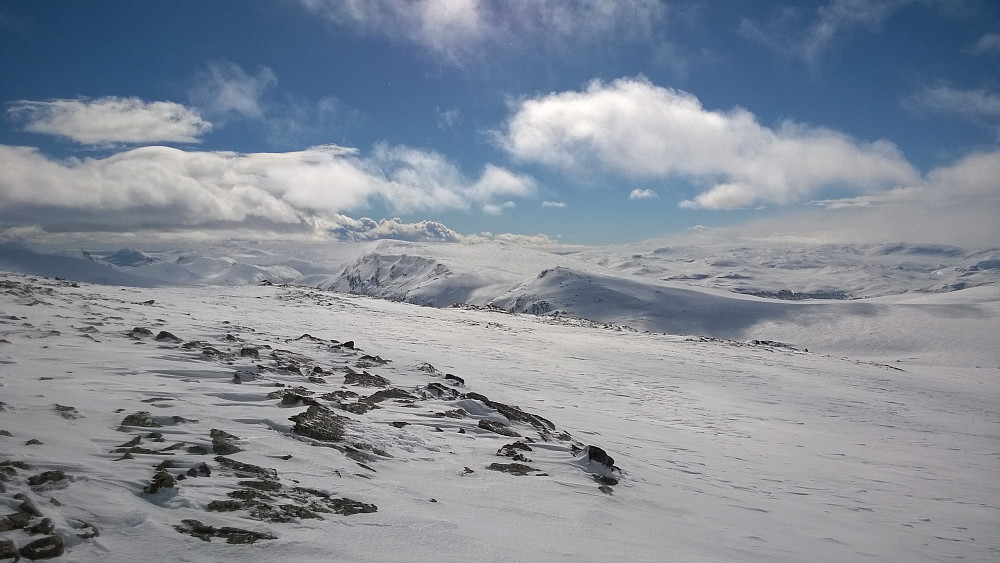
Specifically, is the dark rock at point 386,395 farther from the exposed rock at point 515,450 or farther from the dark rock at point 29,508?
the dark rock at point 29,508

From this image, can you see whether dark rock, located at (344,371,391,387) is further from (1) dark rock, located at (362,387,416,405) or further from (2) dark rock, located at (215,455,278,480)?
(2) dark rock, located at (215,455,278,480)

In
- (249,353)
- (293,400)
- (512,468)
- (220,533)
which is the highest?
(249,353)

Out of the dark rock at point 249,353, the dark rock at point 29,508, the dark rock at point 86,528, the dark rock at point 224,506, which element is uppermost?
the dark rock at point 249,353

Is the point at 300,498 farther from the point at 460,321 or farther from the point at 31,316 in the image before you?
the point at 460,321

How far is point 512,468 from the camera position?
24.7 ft

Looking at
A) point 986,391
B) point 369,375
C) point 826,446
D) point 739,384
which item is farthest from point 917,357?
point 369,375

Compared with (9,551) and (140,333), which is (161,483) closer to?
(9,551)

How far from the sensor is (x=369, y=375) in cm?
1226

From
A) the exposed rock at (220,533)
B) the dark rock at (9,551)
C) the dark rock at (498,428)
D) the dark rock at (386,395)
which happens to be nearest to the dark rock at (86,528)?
the dark rock at (9,551)

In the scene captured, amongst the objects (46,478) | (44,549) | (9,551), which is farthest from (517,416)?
(9,551)

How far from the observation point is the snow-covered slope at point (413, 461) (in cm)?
466

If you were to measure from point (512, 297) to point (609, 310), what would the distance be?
104 feet

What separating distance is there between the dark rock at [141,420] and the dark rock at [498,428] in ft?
16.8

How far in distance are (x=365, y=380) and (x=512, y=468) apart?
547cm
